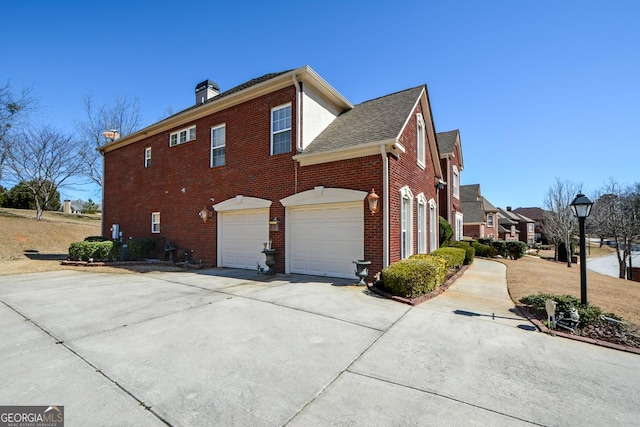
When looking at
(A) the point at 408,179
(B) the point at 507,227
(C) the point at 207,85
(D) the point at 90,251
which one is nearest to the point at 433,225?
(A) the point at 408,179

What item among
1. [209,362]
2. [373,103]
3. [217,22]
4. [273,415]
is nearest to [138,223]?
[217,22]

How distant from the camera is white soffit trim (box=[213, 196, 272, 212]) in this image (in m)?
10.6

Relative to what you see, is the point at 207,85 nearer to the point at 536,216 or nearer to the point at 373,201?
the point at 373,201

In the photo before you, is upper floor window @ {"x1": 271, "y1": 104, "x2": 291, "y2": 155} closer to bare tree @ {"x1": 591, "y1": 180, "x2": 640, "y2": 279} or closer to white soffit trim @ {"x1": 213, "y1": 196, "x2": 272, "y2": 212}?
white soffit trim @ {"x1": 213, "y1": 196, "x2": 272, "y2": 212}

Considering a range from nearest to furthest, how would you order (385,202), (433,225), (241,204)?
(385,202)
(241,204)
(433,225)

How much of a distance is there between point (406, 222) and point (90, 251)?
538 inches

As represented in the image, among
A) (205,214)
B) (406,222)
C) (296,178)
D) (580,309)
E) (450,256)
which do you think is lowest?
(580,309)

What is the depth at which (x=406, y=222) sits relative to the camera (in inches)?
399

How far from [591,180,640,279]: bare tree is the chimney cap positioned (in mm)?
30497

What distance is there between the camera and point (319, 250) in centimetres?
951

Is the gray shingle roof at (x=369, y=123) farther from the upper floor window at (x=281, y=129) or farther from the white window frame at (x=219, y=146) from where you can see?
the white window frame at (x=219, y=146)

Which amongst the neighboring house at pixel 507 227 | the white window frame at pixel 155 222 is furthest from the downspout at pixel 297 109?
the neighboring house at pixel 507 227

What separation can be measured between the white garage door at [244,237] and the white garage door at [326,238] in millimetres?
1582

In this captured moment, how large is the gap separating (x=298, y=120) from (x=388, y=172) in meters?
3.83
